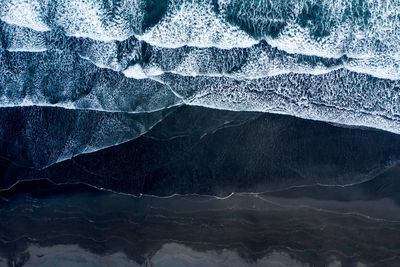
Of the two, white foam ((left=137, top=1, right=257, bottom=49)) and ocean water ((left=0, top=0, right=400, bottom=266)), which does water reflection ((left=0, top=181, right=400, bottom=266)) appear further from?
white foam ((left=137, top=1, right=257, bottom=49))

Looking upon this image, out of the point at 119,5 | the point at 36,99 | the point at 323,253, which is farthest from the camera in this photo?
the point at 323,253

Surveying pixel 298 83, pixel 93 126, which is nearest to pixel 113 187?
pixel 93 126

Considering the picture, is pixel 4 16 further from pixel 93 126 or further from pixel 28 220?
pixel 28 220

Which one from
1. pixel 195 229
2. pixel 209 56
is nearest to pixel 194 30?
pixel 209 56

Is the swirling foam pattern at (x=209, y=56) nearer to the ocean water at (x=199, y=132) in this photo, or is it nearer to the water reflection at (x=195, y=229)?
the ocean water at (x=199, y=132)

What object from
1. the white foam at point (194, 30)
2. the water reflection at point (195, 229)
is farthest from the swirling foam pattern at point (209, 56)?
the water reflection at point (195, 229)

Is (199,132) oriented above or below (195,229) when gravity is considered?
above

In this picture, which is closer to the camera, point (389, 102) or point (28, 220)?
point (389, 102)

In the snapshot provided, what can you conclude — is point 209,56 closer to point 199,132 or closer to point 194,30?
point 194,30

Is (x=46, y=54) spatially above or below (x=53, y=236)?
above
